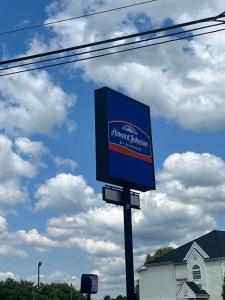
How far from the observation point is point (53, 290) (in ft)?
395

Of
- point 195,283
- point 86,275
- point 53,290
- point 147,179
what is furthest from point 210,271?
point 53,290

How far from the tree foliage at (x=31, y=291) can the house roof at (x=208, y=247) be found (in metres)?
45.0

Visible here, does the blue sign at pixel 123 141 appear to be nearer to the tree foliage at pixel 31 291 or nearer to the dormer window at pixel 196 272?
the dormer window at pixel 196 272

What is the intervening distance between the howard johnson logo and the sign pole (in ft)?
6.24

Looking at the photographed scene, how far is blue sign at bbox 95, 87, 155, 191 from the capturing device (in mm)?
24828

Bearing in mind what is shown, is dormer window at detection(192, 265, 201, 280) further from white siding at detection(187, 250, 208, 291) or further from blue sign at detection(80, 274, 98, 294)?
blue sign at detection(80, 274, 98, 294)

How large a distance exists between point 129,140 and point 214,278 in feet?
130

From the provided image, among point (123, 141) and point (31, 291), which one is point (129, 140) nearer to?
point (123, 141)

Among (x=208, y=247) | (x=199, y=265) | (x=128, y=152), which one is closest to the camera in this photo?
(x=128, y=152)

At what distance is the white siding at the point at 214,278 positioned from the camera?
6016 cm

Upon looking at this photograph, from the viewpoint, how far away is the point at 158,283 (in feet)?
221

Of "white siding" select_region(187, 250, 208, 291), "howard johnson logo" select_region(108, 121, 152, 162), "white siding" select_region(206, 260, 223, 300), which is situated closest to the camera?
"howard johnson logo" select_region(108, 121, 152, 162)

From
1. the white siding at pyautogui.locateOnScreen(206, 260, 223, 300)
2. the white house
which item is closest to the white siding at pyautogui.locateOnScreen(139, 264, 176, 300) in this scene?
the white house

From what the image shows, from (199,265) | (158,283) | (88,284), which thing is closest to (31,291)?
(158,283)
